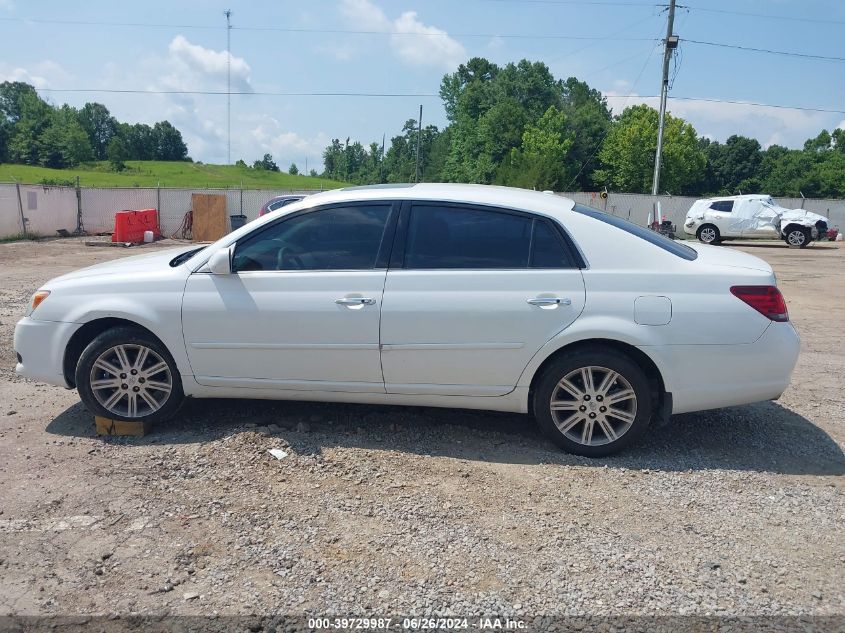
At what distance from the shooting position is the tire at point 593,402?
422 centimetres

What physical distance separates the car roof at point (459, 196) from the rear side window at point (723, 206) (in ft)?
73.5

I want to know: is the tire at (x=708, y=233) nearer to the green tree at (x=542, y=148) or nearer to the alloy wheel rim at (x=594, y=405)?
the alloy wheel rim at (x=594, y=405)

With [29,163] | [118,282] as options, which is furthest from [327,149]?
[118,282]

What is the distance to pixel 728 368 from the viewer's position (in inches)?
165

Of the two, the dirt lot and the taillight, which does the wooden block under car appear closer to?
the dirt lot

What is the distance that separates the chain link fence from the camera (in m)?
22.8

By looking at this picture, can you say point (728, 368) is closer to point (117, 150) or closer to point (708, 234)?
point (708, 234)

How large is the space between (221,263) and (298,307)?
595 millimetres

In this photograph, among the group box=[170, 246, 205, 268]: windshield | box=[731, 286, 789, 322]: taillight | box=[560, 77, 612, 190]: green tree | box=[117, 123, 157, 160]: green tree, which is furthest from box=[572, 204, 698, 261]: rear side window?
box=[117, 123, 157, 160]: green tree

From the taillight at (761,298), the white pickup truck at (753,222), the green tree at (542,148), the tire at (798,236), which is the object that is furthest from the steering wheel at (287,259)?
the green tree at (542,148)

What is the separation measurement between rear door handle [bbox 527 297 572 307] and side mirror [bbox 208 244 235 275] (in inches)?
77.9

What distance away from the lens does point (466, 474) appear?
4.10 meters

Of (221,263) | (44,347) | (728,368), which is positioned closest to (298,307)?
(221,263)

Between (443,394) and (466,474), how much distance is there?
0.57 m
